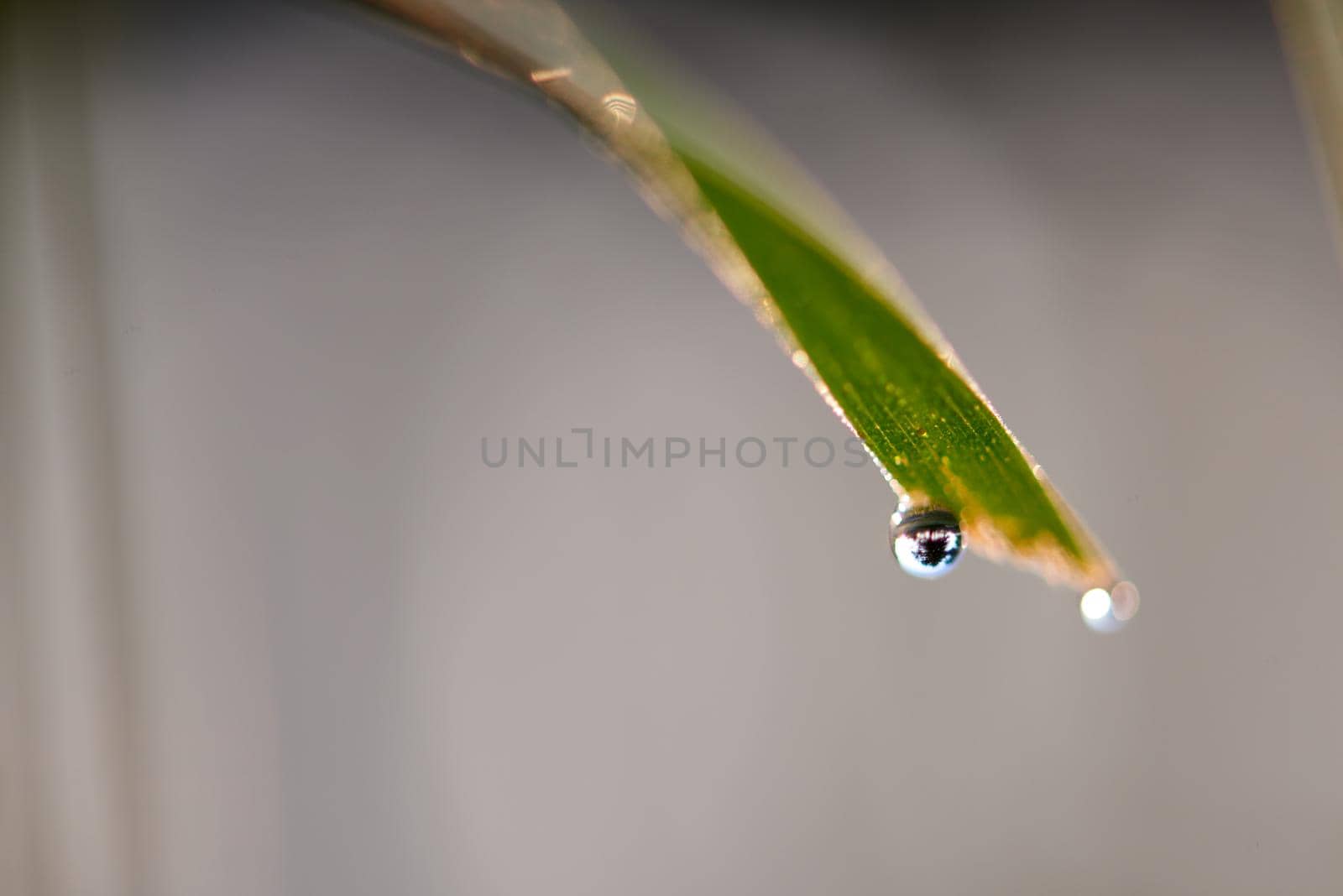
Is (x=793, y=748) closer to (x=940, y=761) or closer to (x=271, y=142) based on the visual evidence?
(x=940, y=761)

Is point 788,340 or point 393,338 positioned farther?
point 393,338

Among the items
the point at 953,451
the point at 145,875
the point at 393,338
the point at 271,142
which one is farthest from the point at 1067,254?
the point at 145,875

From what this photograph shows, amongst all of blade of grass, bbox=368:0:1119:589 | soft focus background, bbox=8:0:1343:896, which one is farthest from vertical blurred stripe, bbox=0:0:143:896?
blade of grass, bbox=368:0:1119:589

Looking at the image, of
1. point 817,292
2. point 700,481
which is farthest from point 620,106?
point 700,481

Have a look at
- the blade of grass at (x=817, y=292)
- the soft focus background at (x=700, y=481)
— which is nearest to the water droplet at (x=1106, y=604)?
the blade of grass at (x=817, y=292)

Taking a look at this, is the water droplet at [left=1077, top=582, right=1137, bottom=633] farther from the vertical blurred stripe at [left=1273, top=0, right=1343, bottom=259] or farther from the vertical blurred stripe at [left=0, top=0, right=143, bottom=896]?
the vertical blurred stripe at [left=0, top=0, right=143, bottom=896]

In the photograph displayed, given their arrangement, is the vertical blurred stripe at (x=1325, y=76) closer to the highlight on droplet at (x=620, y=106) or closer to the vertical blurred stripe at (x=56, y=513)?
the highlight on droplet at (x=620, y=106)
